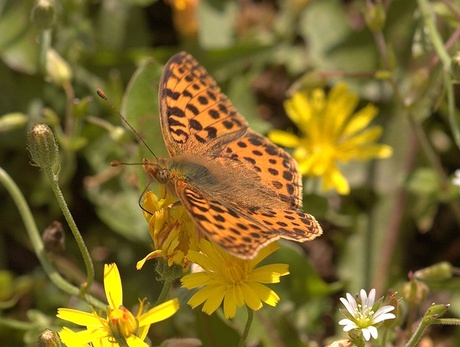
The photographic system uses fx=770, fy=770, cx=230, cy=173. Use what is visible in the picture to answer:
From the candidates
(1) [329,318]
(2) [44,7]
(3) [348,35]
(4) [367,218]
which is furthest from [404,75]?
(2) [44,7]

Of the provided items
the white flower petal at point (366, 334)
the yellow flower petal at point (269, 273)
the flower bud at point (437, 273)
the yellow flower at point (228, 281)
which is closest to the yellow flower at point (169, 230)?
the yellow flower at point (228, 281)

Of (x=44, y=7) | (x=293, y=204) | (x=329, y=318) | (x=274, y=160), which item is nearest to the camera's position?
(x=293, y=204)

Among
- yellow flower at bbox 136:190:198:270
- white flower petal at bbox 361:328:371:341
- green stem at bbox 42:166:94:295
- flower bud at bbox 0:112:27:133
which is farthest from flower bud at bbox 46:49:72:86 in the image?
white flower petal at bbox 361:328:371:341

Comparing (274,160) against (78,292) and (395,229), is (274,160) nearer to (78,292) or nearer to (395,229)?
(78,292)

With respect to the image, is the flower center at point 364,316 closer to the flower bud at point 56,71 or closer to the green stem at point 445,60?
the green stem at point 445,60

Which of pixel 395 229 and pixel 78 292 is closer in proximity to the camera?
pixel 78 292

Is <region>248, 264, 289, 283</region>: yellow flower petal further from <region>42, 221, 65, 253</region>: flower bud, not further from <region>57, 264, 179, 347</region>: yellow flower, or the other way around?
<region>42, 221, 65, 253</region>: flower bud
